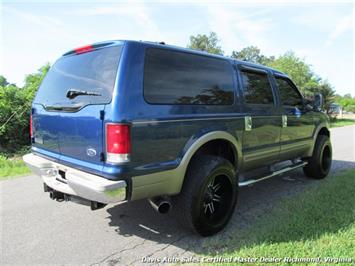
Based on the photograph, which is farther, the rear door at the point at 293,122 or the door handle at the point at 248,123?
the rear door at the point at 293,122

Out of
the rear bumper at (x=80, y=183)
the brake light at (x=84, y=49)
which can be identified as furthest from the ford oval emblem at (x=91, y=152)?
the brake light at (x=84, y=49)

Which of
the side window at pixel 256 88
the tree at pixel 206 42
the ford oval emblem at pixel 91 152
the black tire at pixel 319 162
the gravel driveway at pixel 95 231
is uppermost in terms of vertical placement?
the tree at pixel 206 42

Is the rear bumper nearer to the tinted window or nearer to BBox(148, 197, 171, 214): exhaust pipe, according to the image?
BBox(148, 197, 171, 214): exhaust pipe

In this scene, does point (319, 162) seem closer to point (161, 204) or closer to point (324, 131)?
point (324, 131)

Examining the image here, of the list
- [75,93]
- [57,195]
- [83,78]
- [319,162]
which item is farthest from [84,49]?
[319,162]

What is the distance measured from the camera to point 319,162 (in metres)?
5.70

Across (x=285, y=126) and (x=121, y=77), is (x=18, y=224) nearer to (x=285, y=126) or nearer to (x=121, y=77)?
(x=121, y=77)

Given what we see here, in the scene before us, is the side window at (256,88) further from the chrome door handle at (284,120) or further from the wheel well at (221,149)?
the wheel well at (221,149)

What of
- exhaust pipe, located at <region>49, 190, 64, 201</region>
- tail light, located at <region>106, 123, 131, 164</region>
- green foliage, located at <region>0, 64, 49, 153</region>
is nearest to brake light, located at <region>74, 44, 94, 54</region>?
tail light, located at <region>106, 123, 131, 164</region>

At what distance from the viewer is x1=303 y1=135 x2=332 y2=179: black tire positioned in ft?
18.7

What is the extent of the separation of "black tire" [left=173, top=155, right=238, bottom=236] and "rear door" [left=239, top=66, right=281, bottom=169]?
61 centimetres

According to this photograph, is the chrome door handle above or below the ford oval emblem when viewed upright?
above

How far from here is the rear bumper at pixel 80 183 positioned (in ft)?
8.54

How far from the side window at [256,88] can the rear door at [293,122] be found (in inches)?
14.0
